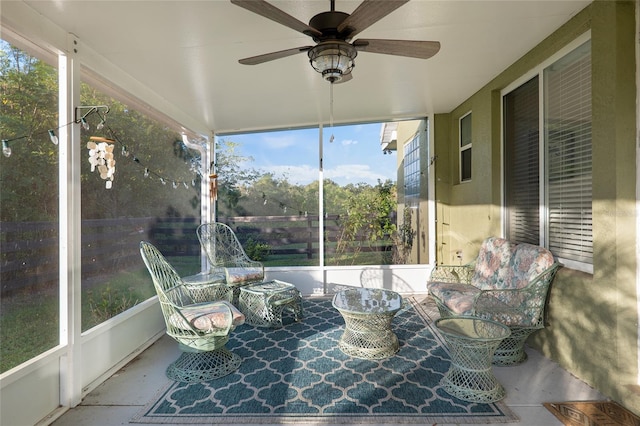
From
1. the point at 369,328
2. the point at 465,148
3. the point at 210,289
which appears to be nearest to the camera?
the point at 369,328

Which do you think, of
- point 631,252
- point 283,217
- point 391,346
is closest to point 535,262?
point 631,252

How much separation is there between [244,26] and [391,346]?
278 cm

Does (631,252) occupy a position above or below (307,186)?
below

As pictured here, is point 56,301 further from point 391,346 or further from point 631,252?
point 631,252

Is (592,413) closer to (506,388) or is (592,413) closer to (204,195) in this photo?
(506,388)

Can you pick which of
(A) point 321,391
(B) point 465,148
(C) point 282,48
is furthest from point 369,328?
(B) point 465,148

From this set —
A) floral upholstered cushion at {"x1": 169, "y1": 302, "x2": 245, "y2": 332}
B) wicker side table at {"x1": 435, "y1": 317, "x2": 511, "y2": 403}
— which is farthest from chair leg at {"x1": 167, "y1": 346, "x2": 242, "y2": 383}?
wicker side table at {"x1": 435, "y1": 317, "x2": 511, "y2": 403}

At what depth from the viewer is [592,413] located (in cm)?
193

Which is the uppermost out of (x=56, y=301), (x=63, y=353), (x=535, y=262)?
(x=535, y=262)

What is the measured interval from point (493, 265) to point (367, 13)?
262 cm

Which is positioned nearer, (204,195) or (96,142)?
(96,142)

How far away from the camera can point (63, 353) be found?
2.11m

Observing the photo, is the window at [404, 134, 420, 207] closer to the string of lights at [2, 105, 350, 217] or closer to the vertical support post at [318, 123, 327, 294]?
the vertical support post at [318, 123, 327, 294]

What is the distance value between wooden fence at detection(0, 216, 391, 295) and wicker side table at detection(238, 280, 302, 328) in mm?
1148
